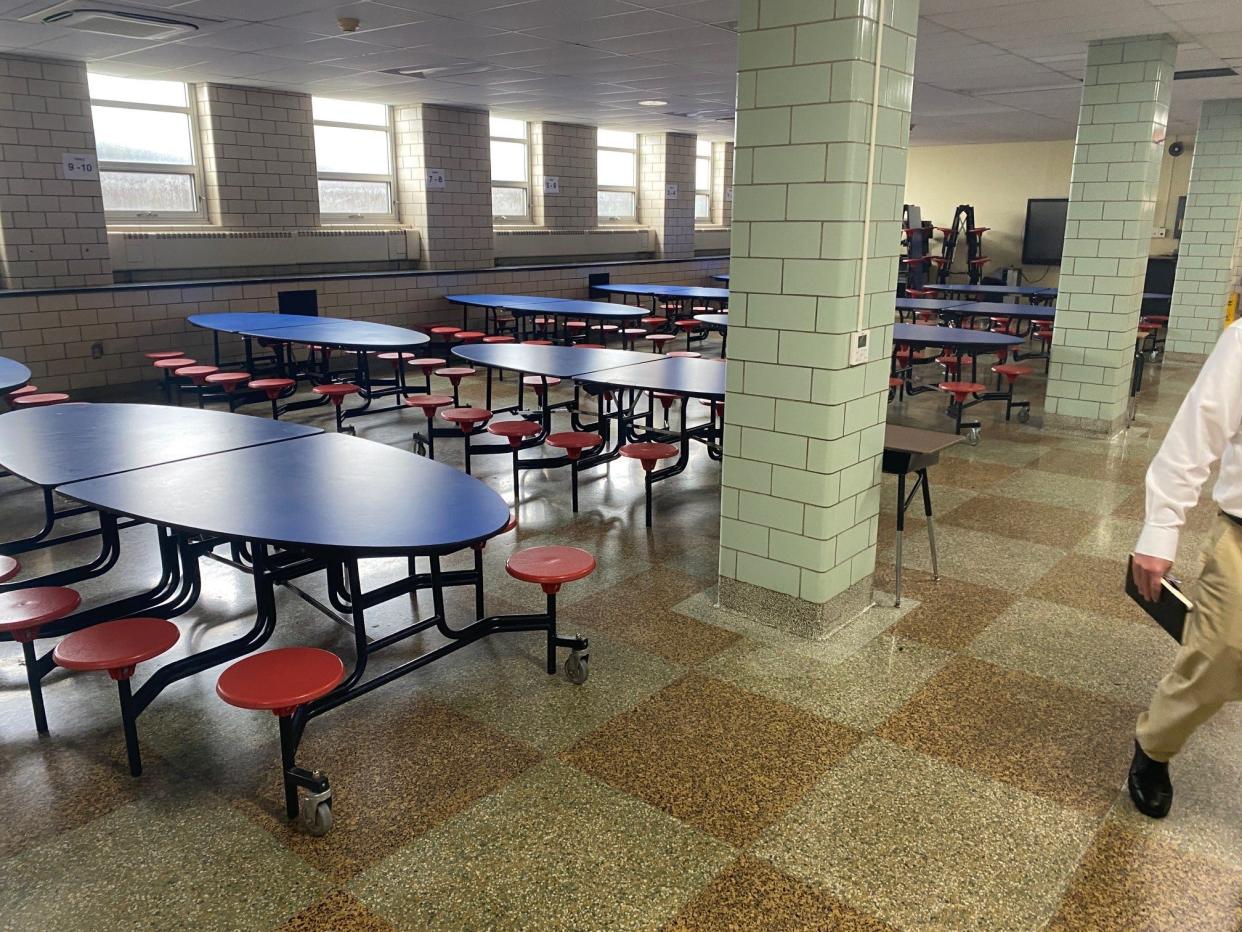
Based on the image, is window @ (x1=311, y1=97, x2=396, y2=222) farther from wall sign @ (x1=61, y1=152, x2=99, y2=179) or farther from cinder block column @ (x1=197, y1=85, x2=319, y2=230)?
wall sign @ (x1=61, y1=152, x2=99, y2=179)

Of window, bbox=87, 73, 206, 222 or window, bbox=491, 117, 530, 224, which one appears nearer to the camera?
window, bbox=87, 73, 206, 222

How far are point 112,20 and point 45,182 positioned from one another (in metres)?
2.29

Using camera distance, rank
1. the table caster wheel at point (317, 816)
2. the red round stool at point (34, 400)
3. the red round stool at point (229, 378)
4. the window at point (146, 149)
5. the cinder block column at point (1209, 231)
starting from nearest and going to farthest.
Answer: the table caster wheel at point (317, 816) < the red round stool at point (34, 400) < the red round stool at point (229, 378) < the window at point (146, 149) < the cinder block column at point (1209, 231)

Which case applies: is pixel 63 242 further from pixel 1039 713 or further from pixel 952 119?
pixel 952 119

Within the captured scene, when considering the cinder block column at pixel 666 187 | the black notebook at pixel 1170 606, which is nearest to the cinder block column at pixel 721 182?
the cinder block column at pixel 666 187

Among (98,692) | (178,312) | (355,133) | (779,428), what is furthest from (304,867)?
(355,133)

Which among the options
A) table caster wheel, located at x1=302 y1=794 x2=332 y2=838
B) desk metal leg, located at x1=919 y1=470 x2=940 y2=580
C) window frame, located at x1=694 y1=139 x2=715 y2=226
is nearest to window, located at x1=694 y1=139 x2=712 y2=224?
window frame, located at x1=694 y1=139 x2=715 y2=226

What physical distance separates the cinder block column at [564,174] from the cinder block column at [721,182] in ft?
11.2

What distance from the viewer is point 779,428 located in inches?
127

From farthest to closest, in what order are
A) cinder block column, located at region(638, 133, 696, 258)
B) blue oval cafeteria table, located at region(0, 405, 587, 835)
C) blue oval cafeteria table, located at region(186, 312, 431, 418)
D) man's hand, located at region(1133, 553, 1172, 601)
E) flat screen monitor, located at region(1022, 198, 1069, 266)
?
1. flat screen monitor, located at region(1022, 198, 1069, 266)
2. cinder block column, located at region(638, 133, 696, 258)
3. blue oval cafeteria table, located at region(186, 312, 431, 418)
4. blue oval cafeteria table, located at region(0, 405, 587, 835)
5. man's hand, located at region(1133, 553, 1172, 601)

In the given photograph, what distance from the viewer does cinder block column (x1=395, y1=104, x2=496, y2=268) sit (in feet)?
32.7

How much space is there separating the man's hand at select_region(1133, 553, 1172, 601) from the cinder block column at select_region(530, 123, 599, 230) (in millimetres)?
10728

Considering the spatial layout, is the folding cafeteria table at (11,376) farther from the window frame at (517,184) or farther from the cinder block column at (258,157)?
the window frame at (517,184)

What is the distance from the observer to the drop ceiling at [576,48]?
5.30 metres
